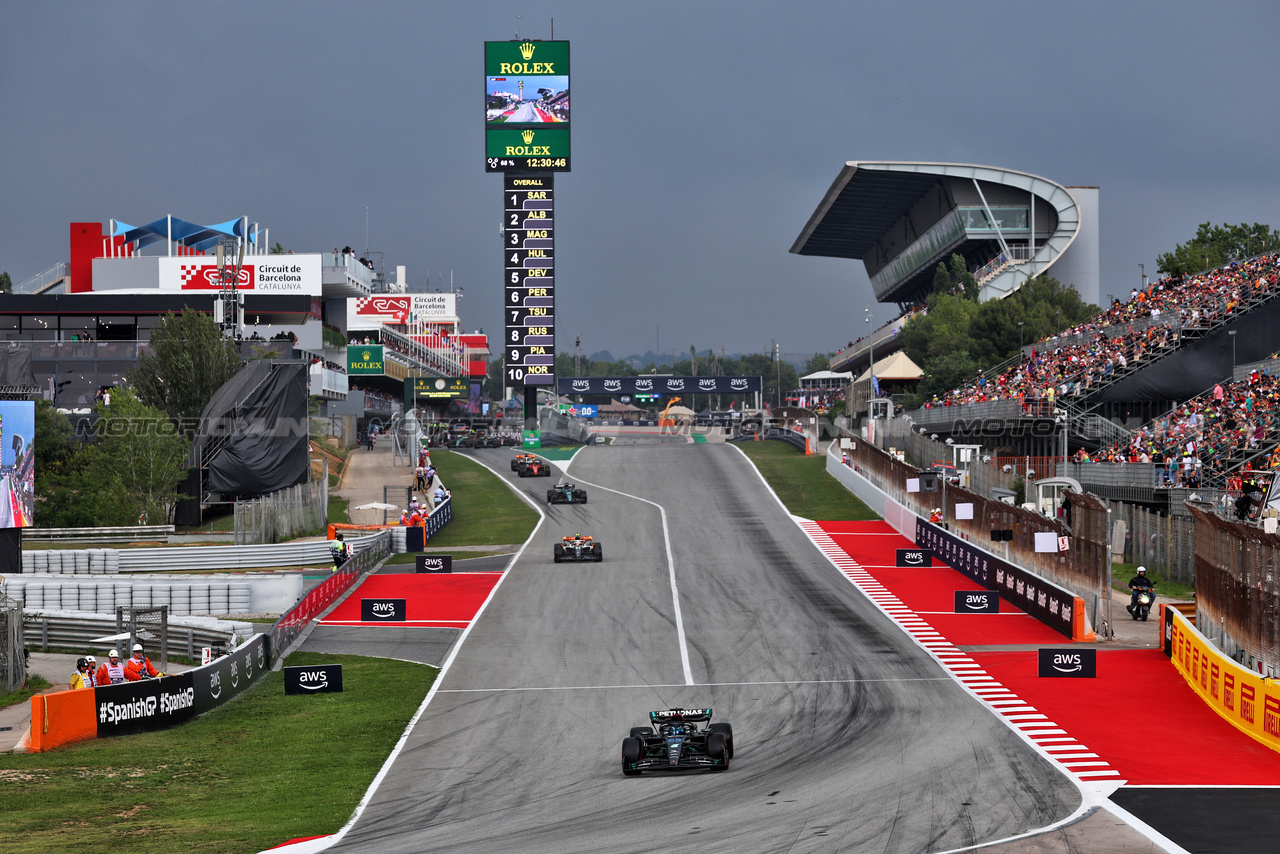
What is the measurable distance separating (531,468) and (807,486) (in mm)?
17172

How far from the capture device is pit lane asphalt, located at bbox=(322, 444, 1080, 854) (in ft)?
51.5

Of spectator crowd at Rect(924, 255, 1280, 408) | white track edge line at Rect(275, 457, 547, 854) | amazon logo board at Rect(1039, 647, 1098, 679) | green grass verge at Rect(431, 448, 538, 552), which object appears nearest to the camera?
white track edge line at Rect(275, 457, 547, 854)

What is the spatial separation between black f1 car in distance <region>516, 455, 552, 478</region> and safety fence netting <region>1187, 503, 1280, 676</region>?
166ft

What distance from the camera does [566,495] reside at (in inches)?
2477

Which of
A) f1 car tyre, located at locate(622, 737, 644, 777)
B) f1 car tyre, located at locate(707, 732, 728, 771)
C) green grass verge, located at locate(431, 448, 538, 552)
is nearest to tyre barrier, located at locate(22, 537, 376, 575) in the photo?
green grass verge, located at locate(431, 448, 538, 552)

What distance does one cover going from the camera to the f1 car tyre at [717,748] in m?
18.7

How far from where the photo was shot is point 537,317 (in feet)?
271

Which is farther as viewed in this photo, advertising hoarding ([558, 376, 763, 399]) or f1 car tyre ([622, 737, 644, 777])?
advertising hoarding ([558, 376, 763, 399])

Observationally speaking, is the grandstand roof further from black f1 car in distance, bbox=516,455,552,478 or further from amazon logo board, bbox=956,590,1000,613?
amazon logo board, bbox=956,590,1000,613

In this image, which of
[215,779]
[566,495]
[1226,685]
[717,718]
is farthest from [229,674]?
[566,495]

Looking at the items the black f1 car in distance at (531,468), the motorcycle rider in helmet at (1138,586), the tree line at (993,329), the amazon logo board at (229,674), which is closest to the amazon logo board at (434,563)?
the amazon logo board at (229,674)

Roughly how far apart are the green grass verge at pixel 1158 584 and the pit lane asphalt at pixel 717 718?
27.4 feet

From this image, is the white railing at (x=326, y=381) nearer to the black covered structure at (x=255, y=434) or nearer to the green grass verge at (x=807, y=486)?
the black covered structure at (x=255, y=434)

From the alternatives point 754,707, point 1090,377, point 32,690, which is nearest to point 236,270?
point 32,690
